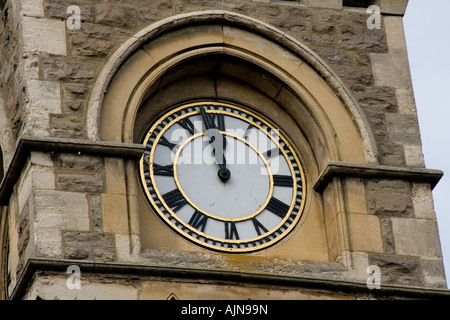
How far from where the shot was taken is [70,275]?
17688 millimetres

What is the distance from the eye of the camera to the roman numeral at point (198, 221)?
745 inches

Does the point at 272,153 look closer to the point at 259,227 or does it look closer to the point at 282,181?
the point at 282,181

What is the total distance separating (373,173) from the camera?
63.4 ft

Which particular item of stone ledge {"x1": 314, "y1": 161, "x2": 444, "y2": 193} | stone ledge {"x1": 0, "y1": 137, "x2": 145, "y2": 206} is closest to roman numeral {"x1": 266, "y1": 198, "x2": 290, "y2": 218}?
stone ledge {"x1": 314, "y1": 161, "x2": 444, "y2": 193}

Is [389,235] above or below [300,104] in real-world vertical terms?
below

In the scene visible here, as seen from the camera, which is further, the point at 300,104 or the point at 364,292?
the point at 300,104

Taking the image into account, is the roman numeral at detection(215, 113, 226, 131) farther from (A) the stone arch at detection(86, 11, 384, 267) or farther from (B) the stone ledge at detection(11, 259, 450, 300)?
(B) the stone ledge at detection(11, 259, 450, 300)

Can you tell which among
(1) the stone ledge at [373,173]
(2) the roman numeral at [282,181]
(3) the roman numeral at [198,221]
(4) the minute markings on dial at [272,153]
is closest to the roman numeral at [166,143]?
(3) the roman numeral at [198,221]

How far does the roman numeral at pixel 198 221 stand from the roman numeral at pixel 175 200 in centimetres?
16

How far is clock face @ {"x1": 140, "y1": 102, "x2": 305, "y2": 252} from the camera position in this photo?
62.2 feet

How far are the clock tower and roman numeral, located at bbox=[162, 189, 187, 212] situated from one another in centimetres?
2

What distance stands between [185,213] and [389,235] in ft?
6.52
